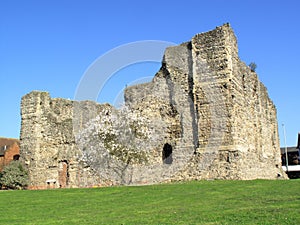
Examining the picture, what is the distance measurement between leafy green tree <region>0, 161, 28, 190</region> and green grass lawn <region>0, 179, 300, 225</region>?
8.99 metres

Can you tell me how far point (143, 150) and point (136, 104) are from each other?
3.22 meters

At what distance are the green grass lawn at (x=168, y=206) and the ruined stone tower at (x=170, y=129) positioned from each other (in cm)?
370

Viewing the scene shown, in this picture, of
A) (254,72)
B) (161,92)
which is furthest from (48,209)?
(254,72)

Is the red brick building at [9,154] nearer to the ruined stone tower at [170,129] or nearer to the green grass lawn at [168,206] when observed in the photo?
the ruined stone tower at [170,129]

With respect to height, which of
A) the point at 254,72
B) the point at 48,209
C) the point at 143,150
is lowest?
the point at 48,209

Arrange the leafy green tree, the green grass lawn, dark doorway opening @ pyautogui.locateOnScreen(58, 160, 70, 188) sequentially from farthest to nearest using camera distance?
dark doorway opening @ pyautogui.locateOnScreen(58, 160, 70, 188) → the leafy green tree → the green grass lawn

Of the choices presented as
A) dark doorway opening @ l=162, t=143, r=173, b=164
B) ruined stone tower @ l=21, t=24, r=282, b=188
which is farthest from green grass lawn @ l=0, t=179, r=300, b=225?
dark doorway opening @ l=162, t=143, r=173, b=164

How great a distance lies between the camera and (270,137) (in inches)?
1134

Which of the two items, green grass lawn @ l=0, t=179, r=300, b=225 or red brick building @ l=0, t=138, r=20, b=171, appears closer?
green grass lawn @ l=0, t=179, r=300, b=225

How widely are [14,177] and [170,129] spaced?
36.8 ft

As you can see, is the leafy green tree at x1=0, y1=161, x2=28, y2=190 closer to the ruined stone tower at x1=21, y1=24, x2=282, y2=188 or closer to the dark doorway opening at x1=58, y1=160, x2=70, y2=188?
the ruined stone tower at x1=21, y1=24, x2=282, y2=188

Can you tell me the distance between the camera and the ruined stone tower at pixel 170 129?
20250 mm

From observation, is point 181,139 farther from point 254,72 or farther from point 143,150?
point 254,72

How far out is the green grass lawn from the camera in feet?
30.1
